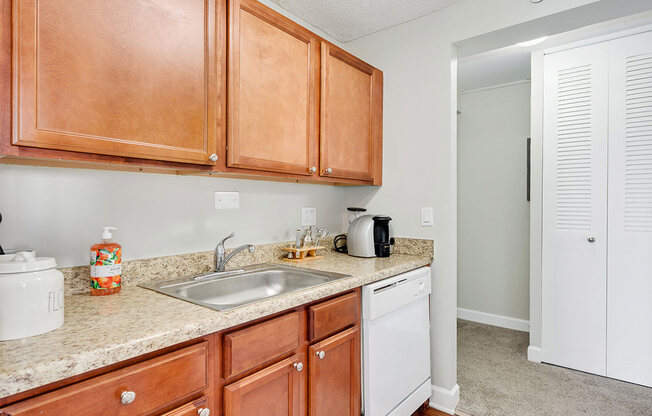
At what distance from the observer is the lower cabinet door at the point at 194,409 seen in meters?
0.95

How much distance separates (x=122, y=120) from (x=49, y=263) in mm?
483

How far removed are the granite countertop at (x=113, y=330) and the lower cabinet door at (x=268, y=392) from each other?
0.21 meters

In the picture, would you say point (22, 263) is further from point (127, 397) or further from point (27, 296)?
point (127, 397)

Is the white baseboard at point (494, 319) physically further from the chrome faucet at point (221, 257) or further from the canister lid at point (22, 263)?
the canister lid at point (22, 263)

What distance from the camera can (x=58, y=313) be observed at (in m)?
0.91

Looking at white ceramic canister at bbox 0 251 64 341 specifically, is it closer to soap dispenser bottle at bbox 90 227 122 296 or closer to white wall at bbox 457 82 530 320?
soap dispenser bottle at bbox 90 227 122 296

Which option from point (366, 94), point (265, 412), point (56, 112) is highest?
point (366, 94)

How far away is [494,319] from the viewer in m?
3.54

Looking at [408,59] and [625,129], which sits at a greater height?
[408,59]

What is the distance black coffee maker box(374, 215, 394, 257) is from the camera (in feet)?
6.94

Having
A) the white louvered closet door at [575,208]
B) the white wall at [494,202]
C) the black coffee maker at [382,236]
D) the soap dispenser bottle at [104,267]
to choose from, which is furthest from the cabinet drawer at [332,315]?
the white wall at [494,202]

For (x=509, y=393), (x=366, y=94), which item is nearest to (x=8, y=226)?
(x=366, y=94)

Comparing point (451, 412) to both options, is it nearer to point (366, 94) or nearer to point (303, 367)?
point (303, 367)

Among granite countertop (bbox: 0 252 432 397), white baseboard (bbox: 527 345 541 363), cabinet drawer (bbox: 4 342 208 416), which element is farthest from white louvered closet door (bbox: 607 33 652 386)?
cabinet drawer (bbox: 4 342 208 416)
